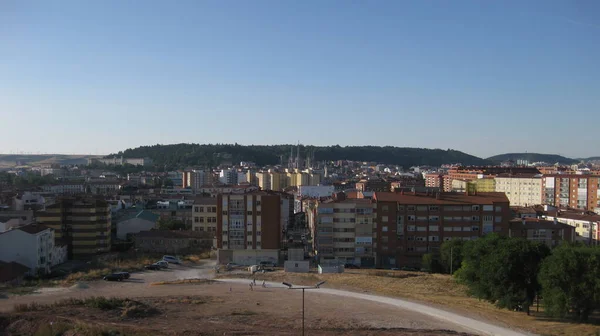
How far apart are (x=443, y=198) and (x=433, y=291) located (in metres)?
13.6

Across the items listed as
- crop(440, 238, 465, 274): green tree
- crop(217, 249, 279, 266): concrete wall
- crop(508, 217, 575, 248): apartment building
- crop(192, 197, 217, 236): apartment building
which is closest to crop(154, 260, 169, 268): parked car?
crop(217, 249, 279, 266): concrete wall

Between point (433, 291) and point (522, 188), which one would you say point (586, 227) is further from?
point (522, 188)

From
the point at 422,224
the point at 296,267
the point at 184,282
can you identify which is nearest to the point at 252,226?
the point at 296,267

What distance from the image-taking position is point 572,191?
79.1 meters

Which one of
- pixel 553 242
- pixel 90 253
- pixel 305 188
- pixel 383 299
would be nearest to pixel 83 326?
pixel 383 299

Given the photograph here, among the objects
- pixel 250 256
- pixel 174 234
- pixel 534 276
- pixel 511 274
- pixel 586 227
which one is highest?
pixel 511 274

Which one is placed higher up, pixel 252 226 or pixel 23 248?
pixel 252 226

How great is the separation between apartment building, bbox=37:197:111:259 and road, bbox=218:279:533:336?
18.9 metres

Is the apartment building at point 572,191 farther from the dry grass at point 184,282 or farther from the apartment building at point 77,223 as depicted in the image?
the apartment building at point 77,223

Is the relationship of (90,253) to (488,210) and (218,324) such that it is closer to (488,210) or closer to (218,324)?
(218,324)

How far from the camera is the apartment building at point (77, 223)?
4400 cm

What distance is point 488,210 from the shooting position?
4266 cm

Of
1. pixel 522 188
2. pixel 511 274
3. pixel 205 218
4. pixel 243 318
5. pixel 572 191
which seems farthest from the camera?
pixel 522 188

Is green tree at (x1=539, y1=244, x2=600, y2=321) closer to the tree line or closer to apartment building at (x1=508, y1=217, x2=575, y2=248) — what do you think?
the tree line
